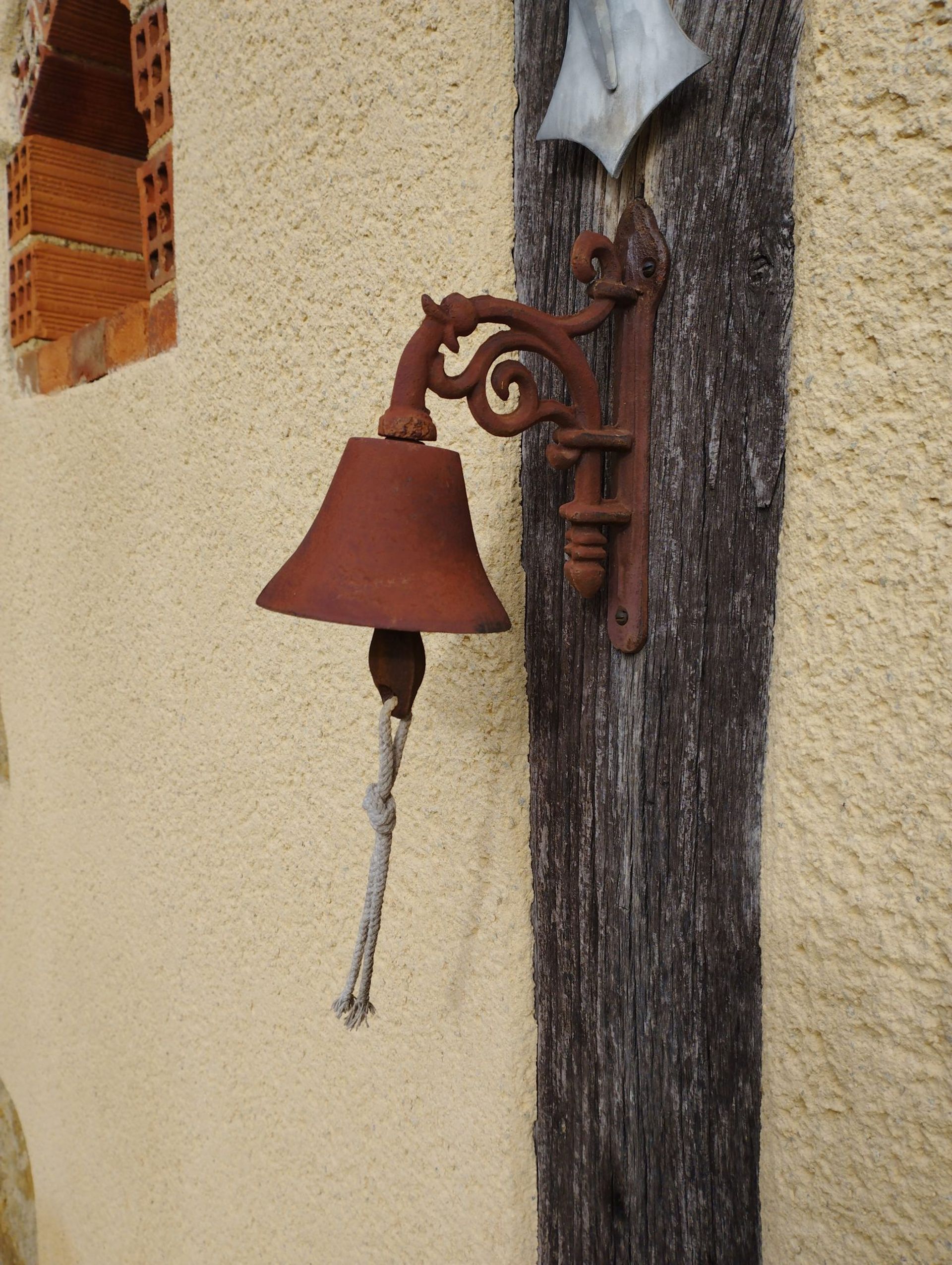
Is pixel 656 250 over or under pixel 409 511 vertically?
over

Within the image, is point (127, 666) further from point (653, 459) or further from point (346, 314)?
point (653, 459)

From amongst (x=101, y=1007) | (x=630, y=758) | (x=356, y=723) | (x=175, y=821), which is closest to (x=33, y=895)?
(x=101, y=1007)

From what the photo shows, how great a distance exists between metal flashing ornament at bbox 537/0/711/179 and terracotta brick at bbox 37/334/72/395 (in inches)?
43.9

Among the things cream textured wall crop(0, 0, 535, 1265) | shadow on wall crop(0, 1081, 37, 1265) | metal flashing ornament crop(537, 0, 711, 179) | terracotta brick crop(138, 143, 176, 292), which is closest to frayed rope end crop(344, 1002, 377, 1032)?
cream textured wall crop(0, 0, 535, 1265)

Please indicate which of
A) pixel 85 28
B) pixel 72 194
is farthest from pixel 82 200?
pixel 85 28

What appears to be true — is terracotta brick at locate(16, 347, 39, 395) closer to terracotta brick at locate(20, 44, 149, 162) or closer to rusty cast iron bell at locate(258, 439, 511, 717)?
terracotta brick at locate(20, 44, 149, 162)

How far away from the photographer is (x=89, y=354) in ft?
4.77

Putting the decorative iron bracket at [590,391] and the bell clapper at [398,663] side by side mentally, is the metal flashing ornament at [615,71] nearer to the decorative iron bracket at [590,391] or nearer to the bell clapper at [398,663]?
the decorative iron bracket at [590,391]

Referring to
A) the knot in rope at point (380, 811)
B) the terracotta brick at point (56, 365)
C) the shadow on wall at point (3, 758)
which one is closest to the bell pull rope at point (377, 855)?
the knot in rope at point (380, 811)

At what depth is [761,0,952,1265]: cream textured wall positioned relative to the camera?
20.4 inches

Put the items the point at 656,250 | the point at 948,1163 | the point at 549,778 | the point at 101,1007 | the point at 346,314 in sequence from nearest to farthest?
1. the point at 948,1163
2. the point at 656,250
3. the point at 549,778
4. the point at 346,314
5. the point at 101,1007

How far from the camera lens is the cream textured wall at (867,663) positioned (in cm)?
52

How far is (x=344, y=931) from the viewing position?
3.33 feet

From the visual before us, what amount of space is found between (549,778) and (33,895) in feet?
4.55
